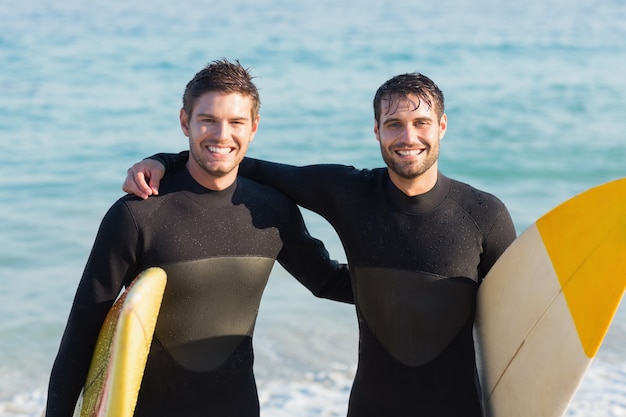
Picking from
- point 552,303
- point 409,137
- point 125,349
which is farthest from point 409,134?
point 125,349

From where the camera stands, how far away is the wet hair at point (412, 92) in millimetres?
2857

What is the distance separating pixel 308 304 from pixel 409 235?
142 inches

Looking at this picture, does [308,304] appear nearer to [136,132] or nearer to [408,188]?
[408,188]

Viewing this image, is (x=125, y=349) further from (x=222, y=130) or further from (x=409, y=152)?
(x=409, y=152)

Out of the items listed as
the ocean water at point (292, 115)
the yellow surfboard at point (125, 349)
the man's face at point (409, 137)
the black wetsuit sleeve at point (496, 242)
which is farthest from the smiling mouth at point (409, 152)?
the ocean water at point (292, 115)

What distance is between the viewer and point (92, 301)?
104 inches

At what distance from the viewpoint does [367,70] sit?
47.5 feet

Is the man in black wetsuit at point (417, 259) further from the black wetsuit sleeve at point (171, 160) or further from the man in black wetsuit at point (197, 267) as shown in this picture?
the man in black wetsuit at point (197, 267)

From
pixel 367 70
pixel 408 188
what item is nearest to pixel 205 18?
pixel 367 70

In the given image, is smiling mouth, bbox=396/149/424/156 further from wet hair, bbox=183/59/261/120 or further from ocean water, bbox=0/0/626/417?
ocean water, bbox=0/0/626/417

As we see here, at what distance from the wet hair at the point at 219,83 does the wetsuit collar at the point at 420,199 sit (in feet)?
1.71

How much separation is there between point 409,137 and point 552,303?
69 cm

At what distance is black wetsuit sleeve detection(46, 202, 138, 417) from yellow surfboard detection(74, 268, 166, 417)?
3cm

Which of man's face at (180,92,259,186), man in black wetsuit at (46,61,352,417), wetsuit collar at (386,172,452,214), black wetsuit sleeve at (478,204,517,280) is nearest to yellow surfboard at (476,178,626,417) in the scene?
black wetsuit sleeve at (478,204,517,280)
